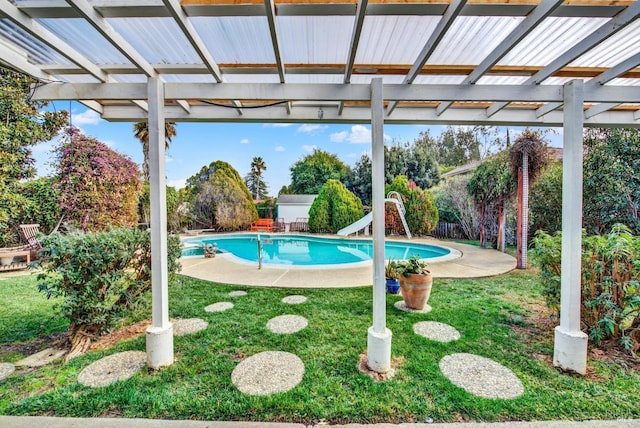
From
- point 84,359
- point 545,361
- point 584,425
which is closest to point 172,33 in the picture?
point 84,359

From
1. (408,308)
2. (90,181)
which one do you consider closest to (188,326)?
(408,308)

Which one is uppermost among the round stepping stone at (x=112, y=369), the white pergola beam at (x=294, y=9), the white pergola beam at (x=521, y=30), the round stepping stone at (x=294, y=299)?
the white pergola beam at (x=294, y=9)

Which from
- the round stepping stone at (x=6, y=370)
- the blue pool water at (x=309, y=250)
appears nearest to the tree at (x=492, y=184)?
the blue pool water at (x=309, y=250)

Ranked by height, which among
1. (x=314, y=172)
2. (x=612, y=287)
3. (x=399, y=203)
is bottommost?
(x=612, y=287)

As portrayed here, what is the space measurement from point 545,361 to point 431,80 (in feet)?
11.3

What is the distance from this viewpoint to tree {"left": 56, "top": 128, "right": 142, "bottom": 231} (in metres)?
7.32

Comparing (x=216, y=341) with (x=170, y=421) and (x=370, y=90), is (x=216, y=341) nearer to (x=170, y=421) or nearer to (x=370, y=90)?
(x=170, y=421)

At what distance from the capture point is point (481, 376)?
2.51 metres

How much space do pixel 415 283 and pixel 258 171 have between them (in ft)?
98.9

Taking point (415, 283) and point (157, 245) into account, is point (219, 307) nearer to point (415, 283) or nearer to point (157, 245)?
point (157, 245)

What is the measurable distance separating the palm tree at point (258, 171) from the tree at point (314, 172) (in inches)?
230

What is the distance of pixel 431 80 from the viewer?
3.24 meters

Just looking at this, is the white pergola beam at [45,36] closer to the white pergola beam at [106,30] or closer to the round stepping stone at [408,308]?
the white pergola beam at [106,30]

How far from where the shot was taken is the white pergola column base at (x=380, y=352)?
254cm
